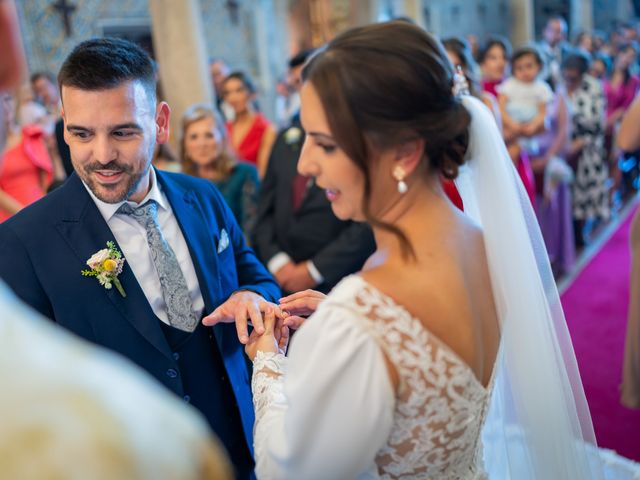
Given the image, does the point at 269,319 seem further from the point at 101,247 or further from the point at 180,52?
the point at 180,52

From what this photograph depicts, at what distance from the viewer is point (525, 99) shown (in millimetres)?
6059

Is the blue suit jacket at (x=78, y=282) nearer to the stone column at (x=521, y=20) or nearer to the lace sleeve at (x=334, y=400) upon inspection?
the lace sleeve at (x=334, y=400)

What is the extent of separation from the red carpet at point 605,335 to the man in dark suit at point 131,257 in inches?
95.0

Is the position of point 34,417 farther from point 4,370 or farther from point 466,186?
point 466,186

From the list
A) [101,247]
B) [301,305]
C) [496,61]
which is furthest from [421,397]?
[496,61]

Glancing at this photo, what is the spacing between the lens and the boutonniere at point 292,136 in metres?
3.96

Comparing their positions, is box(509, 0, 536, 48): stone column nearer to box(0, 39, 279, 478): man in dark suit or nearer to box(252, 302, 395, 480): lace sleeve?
box(0, 39, 279, 478): man in dark suit

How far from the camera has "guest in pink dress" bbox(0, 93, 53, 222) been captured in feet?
17.4

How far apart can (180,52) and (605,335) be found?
4.88 meters

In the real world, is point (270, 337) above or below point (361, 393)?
below

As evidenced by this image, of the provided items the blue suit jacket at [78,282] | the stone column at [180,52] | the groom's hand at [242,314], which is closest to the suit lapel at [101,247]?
the blue suit jacket at [78,282]

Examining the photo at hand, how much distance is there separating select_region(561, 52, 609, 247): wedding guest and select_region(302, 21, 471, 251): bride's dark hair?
6.15 metres

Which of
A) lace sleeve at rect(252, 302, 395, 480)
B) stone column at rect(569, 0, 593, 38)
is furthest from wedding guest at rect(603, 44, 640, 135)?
stone column at rect(569, 0, 593, 38)

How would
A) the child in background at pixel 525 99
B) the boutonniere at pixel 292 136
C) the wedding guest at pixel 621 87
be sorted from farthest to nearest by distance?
the wedding guest at pixel 621 87, the child in background at pixel 525 99, the boutonniere at pixel 292 136
